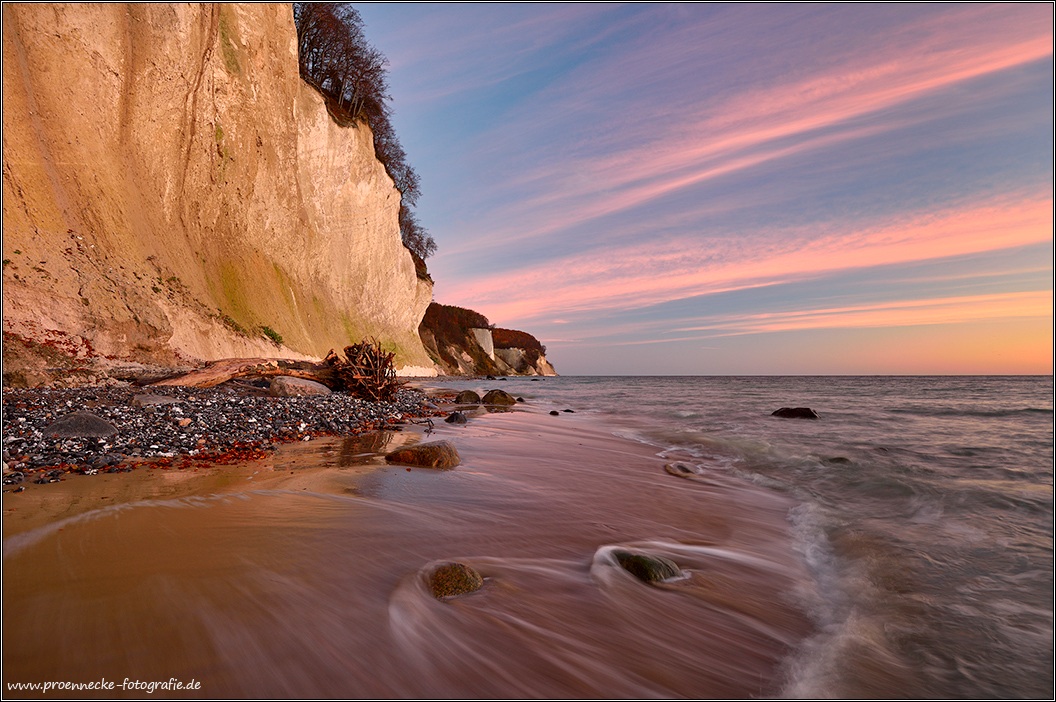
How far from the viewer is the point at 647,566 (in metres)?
2.93

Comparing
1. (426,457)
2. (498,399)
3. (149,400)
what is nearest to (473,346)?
(498,399)

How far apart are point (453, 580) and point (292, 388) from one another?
29.0 ft

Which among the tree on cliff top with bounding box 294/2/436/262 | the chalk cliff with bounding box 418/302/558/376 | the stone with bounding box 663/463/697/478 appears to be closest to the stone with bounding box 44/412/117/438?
the stone with bounding box 663/463/697/478

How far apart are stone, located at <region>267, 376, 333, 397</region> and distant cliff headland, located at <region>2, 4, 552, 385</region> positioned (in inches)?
172

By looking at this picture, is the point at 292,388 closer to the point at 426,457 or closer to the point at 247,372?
the point at 247,372

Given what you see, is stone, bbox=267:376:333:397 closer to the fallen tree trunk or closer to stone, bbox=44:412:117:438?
the fallen tree trunk

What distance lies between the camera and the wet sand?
180 centimetres

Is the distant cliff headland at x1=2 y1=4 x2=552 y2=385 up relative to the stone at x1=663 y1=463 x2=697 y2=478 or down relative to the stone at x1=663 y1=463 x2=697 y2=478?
up

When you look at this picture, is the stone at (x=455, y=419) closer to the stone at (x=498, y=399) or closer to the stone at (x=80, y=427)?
the stone at (x=80, y=427)

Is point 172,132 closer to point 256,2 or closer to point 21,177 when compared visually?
point 21,177

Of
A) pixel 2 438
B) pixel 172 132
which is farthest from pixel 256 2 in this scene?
pixel 2 438

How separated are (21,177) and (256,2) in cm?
1398

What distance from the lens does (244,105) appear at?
20.3 metres

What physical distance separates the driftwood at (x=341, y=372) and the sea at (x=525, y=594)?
19.6ft
